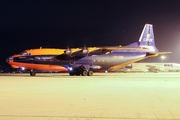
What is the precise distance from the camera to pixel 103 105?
39.1 feet

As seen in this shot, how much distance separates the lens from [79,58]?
4525 cm

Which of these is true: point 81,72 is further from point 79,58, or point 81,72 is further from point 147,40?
point 147,40

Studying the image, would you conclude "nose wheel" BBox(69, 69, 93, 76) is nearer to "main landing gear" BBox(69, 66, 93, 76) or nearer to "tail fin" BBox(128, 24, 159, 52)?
"main landing gear" BBox(69, 66, 93, 76)

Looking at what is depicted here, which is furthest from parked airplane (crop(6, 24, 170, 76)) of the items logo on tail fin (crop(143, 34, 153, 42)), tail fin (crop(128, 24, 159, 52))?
logo on tail fin (crop(143, 34, 153, 42))

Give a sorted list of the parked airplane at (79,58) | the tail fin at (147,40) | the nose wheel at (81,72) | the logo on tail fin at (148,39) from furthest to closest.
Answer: the logo on tail fin at (148,39), the tail fin at (147,40), the nose wheel at (81,72), the parked airplane at (79,58)

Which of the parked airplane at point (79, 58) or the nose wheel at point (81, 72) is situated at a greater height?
the parked airplane at point (79, 58)

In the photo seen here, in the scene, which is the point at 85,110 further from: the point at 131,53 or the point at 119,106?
the point at 131,53

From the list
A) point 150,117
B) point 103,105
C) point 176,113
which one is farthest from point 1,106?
point 176,113

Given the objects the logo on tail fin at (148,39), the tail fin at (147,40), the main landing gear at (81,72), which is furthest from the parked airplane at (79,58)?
the logo on tail fin at (148,39)

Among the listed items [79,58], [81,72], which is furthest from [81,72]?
[79,58]

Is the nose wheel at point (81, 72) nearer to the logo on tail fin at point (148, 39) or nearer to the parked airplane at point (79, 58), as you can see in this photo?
the parked airplane at point (79, 58)

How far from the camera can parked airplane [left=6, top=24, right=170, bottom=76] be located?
43.2 m

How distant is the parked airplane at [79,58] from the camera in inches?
1699

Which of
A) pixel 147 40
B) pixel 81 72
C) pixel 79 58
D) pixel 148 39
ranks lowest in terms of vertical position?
pixel 81 72
